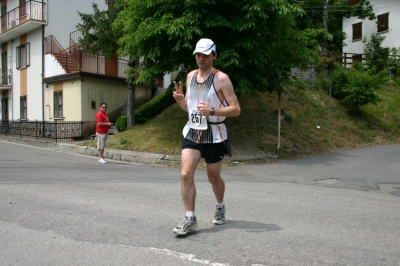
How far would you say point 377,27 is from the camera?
34.0 m

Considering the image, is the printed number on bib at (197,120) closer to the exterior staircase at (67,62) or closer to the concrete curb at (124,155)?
the concrete curb at (124,155)

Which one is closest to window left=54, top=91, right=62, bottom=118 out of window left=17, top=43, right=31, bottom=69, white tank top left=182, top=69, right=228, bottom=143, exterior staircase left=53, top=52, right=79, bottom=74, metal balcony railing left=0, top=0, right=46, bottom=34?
exterior staircase left=53, top=52, right=79, bottom=74

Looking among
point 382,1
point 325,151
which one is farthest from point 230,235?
point 382,1

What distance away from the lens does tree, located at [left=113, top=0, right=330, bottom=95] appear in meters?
11.5

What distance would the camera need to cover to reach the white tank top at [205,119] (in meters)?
4.19

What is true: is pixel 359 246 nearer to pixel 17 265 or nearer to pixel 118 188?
pixel 17 265

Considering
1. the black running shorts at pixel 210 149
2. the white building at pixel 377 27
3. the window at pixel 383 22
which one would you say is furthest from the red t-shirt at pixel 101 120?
the window at pixel 383 22

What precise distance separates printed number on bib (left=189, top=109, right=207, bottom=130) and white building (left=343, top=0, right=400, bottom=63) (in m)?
29.0

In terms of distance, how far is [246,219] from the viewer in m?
5.02

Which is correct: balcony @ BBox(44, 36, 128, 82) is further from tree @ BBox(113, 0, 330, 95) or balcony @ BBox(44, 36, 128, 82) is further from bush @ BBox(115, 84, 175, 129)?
Result: tree @ BBox(113, 0, 330, 95)

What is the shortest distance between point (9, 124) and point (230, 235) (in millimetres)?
20674

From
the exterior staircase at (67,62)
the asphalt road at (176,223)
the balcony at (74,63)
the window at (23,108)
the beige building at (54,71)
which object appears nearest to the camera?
the asphalt road at (176,223)

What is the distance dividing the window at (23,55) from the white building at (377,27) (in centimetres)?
2296

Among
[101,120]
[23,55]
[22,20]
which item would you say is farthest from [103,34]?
[23,55]
